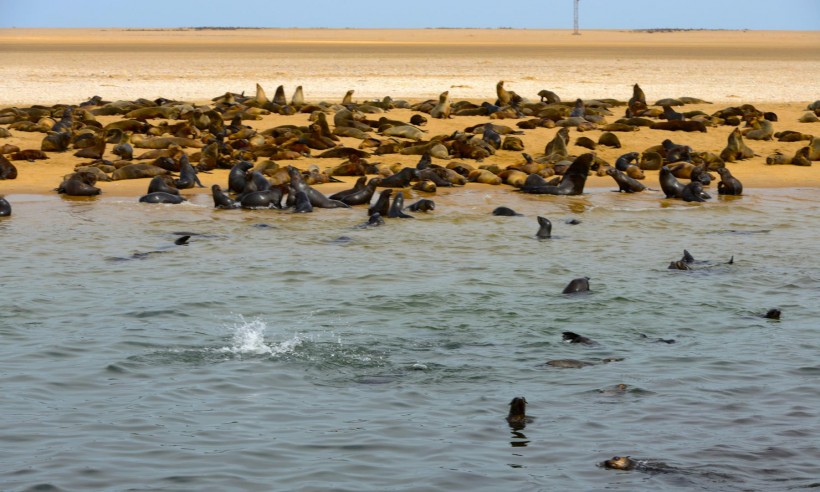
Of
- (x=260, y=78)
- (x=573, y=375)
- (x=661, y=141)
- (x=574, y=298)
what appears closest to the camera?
(x=573, y=375)

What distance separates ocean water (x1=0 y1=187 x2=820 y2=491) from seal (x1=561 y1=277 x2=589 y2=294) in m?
0.14

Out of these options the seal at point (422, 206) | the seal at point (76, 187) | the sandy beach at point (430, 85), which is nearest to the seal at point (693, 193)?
the sandy beach at point (430, 85)

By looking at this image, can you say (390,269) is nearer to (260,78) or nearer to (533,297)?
(533,297)

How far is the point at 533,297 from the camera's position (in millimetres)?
9625

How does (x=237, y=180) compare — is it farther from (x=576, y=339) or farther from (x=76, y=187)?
(x=576, y=339)

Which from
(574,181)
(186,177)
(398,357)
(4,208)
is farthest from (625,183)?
(398,357)

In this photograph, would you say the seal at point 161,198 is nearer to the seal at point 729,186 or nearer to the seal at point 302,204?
the seal at point 302,204

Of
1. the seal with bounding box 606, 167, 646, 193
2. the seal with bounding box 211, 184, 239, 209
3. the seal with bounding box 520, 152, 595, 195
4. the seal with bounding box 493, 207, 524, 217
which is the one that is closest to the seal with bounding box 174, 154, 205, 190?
the seal with bounding box 211, 184, 239, 209

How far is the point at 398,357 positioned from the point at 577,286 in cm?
251

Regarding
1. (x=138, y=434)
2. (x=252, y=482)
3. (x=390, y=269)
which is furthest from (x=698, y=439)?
(x=390, y=269)

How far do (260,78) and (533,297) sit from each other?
2961 cm

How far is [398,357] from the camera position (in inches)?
305

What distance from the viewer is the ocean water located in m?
5.81

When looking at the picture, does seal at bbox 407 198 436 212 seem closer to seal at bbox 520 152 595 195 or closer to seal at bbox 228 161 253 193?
→ seal at bbox 520 152 595 195
